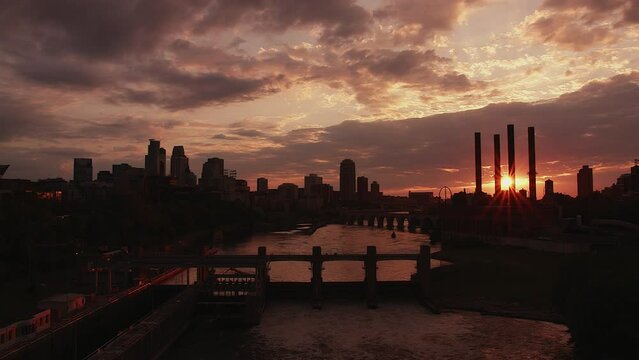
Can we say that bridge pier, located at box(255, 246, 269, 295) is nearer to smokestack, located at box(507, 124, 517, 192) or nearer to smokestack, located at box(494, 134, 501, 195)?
smokestack, located at box(507, 124, 517, 192)

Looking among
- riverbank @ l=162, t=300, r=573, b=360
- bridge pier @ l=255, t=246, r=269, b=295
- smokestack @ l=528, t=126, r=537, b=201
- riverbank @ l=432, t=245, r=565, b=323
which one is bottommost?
riverbank @ l=162, t=300, r=573, b=360

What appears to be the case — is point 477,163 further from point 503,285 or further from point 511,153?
point 503,285

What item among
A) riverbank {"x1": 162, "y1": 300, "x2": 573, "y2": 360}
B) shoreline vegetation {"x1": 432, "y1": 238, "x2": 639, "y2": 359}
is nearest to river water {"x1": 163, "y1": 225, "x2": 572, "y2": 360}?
riverbank {"x1": 162, "y1": 300, "x2": 573, "y2": 360}

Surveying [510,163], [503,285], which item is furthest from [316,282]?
[510,163]

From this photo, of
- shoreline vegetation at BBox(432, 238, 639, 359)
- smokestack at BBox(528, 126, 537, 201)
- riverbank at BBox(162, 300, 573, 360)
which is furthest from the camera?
smokestack at BBox(528, 126, 537, 201)

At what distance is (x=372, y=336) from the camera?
53375 millimetres

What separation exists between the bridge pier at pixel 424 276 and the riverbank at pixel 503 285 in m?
1.90

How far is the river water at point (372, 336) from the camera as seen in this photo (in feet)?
156

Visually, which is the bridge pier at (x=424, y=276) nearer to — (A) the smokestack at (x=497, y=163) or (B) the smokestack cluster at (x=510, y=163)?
(B) the smokestack cluster at (x=510, y=163)

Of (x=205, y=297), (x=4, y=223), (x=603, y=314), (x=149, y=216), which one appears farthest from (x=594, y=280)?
(x=149, y=216)

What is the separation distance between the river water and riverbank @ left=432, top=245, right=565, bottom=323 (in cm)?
341

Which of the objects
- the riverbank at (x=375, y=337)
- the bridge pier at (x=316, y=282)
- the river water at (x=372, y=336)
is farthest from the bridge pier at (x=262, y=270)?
the bridge pier at (x=316, y=282)

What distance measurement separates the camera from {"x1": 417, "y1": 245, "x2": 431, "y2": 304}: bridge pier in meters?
68.0

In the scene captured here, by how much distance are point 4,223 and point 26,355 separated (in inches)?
2211
